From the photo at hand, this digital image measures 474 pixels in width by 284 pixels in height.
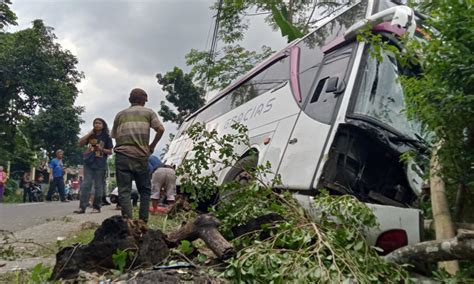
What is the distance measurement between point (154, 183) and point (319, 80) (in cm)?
406

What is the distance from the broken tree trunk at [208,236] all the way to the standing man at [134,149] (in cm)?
199

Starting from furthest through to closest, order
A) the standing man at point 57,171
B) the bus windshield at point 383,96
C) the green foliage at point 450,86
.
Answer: the standing man at point 57,171, the bus windshield at point 383,96, the green foliage at point 450,86

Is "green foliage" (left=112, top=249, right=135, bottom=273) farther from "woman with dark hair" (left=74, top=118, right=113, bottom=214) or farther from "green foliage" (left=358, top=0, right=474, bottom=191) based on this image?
"woman with dark hair" (left=74, top=118, right=113, bottom=214)

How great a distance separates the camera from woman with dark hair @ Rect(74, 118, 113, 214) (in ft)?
24.7

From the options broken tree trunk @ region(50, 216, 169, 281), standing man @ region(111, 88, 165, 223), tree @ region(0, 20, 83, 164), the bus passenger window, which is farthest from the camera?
tree @ region(0, 20, 83, 164)

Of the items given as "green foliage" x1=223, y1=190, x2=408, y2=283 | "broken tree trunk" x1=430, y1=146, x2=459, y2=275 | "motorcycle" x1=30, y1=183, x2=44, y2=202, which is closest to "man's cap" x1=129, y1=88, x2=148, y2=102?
"green foliage" x1=223, y1=190, x2=408, y2=283

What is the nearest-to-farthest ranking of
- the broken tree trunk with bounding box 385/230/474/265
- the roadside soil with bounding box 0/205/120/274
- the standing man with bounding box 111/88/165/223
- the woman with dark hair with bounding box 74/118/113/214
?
the broken tree trunk with bounding box 385/230/474/265 → the roadside soil with bounding box 0/205/120/274 → the standing man with bounding box 111/88/165/223 → the woman with dark hair with bounding box 74/118/113/214

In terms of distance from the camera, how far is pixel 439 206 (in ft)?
10.3

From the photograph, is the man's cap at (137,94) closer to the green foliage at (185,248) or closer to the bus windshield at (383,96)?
the bus windshield at (383,96)

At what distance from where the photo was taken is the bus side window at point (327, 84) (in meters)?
4.29

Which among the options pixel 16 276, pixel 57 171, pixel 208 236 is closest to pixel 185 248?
pixel 208 236

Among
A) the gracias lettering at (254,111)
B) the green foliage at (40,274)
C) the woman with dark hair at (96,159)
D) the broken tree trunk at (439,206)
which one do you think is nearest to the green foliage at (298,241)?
the broken tree trunk at (439,206)

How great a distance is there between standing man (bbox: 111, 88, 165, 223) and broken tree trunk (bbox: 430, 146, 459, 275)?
132 inches

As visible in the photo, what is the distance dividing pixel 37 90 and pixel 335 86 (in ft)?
70.6
